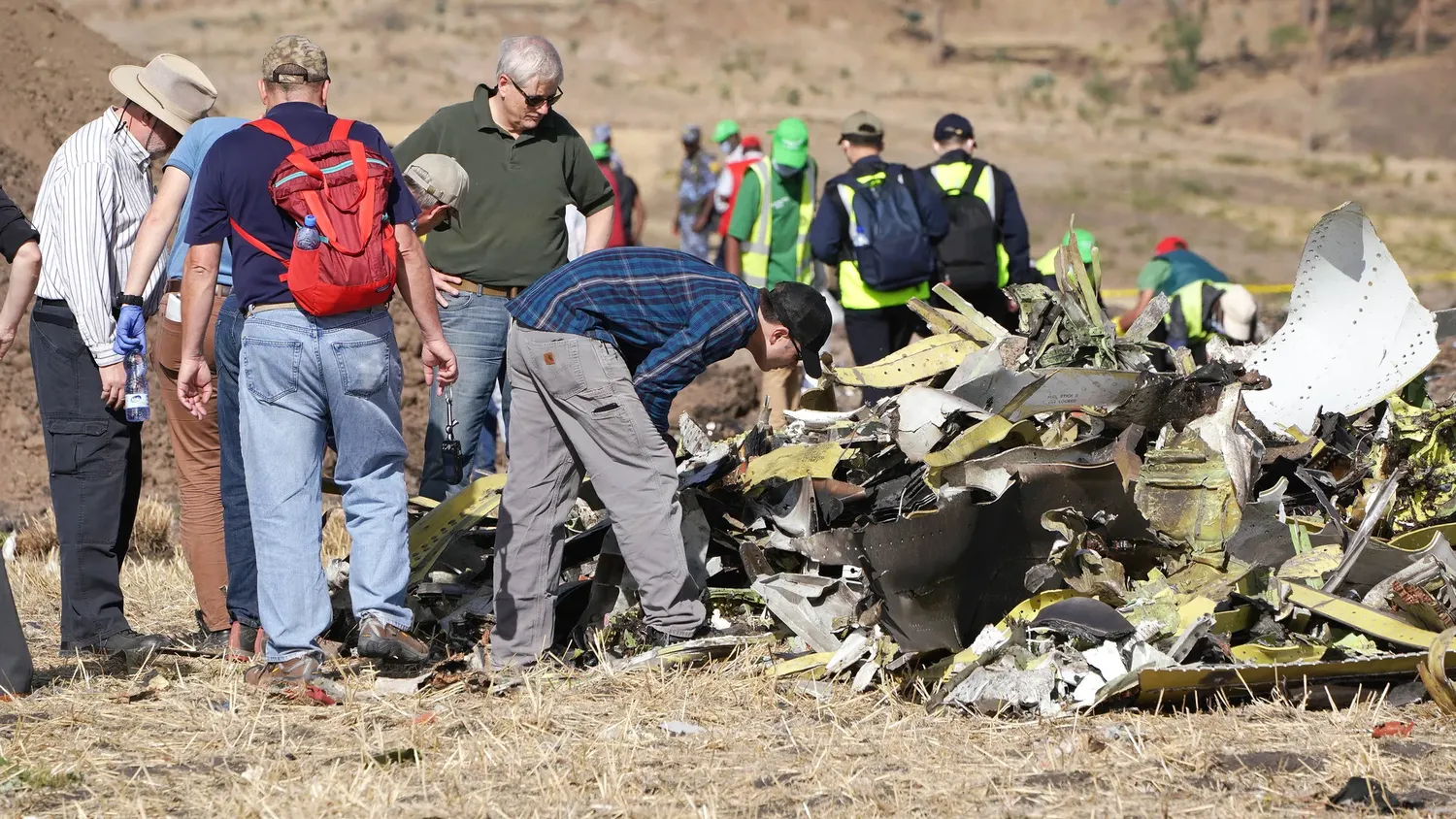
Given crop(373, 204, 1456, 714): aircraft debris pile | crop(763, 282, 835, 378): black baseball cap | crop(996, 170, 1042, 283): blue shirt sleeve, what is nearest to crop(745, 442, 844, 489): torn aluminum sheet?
crop(373, 204, 1456, 714): aircraft debris pile

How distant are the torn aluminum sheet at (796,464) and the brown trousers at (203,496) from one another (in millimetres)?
1870

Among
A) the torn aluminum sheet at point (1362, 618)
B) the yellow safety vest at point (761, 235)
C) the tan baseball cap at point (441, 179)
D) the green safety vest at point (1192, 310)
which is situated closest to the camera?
the torn aluminum sheet at point (1362, 618)

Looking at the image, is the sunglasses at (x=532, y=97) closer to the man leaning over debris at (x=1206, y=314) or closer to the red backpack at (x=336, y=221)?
the red backpack at (x=336, y=221)

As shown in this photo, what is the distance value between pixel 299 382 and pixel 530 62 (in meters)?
1.88

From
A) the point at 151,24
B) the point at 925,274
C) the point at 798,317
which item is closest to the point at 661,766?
the point at 798,317

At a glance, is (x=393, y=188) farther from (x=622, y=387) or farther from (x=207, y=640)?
(x=207, y=640)

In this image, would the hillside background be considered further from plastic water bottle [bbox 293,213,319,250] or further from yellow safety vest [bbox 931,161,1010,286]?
plastic water bottle [bbox 293,213,319,250]

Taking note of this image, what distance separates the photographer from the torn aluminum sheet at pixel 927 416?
18.1ft

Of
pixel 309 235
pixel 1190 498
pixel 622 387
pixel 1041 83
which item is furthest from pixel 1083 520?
pixel 1041 83

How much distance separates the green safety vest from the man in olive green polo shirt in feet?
13.7

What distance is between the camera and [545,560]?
204 inches

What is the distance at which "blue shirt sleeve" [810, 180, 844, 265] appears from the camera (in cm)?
832

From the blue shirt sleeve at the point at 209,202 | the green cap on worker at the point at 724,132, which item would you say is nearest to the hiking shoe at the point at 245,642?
the blue shirt sleeve at the point at 209,202

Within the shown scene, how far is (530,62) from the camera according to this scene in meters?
6.01
